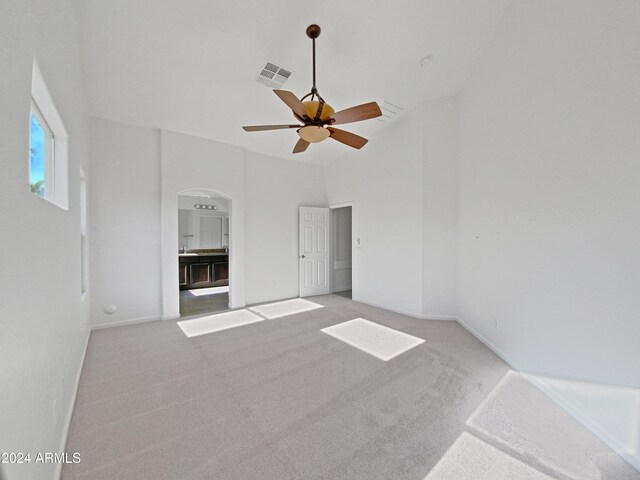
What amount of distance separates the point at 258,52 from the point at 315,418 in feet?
12.0

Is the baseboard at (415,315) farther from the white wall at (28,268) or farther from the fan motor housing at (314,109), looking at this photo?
the white wall at (28,268)

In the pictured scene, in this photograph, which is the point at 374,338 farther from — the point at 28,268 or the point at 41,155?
the point at 41,155

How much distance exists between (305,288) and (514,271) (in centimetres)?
417

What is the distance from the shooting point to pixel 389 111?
167 inches

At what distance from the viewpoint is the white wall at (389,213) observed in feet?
14.1

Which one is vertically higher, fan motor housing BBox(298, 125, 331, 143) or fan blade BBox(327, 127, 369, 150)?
fan blade BBox(327, 127, 369, 150)

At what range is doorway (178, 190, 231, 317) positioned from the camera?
6.34 meters

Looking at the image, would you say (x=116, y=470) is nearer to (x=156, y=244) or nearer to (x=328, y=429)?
(x=328, y=429)

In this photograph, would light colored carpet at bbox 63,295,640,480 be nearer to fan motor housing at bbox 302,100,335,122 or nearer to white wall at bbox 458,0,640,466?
white wall at bbox 458,0,640,466

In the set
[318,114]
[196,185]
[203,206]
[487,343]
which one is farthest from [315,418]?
[203,206]

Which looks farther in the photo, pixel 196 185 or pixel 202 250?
pixel 202 250

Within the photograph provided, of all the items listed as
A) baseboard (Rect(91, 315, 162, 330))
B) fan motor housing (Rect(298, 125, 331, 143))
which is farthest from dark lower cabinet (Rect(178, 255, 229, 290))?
fan motor housing (Rect(298, 125, 331, 143))

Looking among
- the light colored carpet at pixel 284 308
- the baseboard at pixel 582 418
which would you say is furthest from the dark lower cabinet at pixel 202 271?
the baseboard at pixel 582 418

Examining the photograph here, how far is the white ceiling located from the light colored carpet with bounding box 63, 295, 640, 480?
11.1 ft
